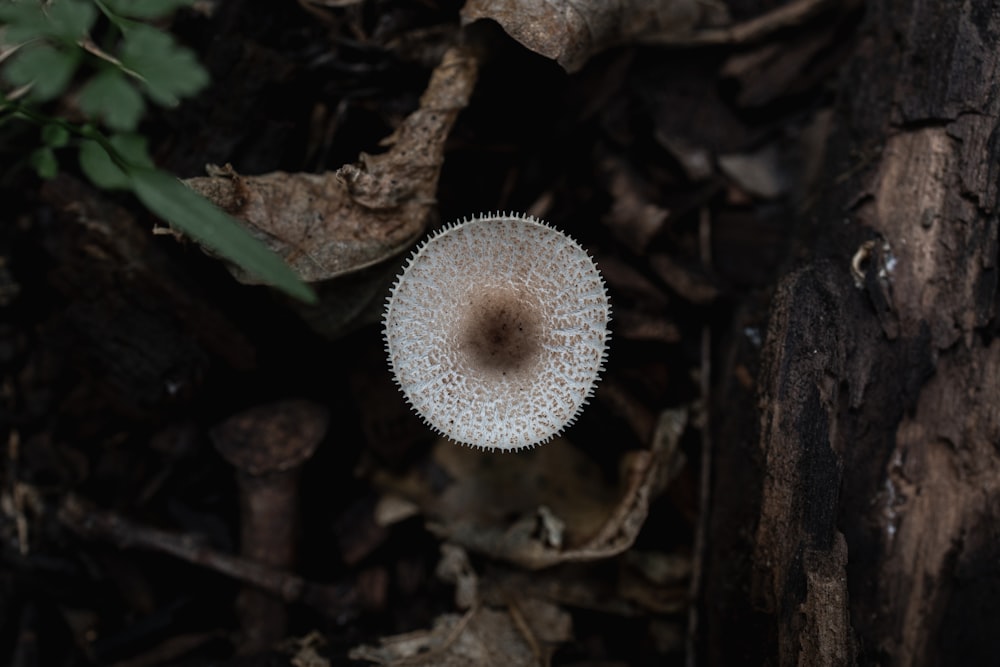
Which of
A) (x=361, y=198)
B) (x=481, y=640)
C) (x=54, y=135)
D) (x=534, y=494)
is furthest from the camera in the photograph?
(x=534, y=494)

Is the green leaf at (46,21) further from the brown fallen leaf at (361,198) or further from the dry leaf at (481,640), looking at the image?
the dry leaf at (481,640)

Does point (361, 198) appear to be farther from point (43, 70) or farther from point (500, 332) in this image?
point (43, 70)

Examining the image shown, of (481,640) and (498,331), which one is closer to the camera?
(498,331)

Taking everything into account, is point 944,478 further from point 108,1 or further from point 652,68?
point 108,1

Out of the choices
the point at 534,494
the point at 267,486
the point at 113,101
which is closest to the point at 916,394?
the point at 534,494

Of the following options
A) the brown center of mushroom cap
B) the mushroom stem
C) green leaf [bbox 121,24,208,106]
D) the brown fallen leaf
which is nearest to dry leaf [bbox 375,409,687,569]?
the mushroom stem

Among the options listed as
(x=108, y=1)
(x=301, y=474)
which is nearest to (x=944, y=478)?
(x=301, y=474)
